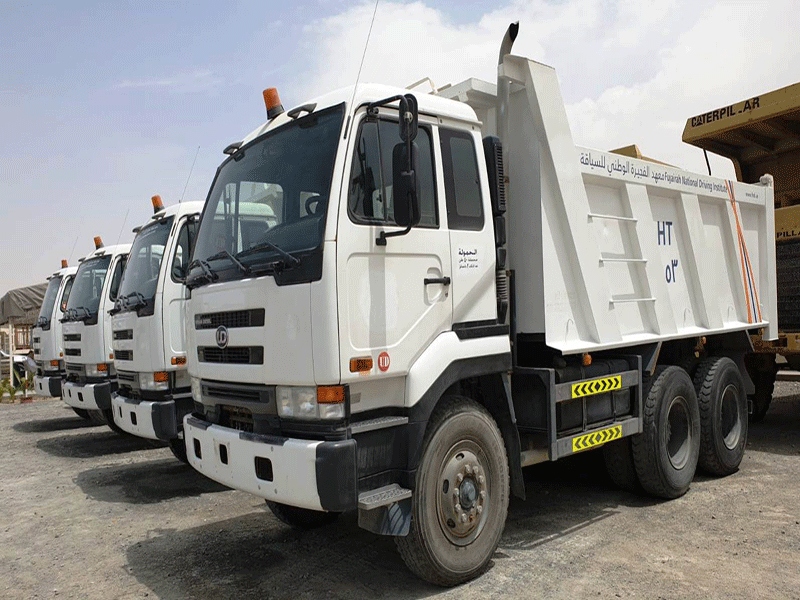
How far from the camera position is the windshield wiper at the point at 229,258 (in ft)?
12.7

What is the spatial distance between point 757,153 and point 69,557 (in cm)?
866

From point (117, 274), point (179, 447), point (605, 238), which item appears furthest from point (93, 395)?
point (605, 238)

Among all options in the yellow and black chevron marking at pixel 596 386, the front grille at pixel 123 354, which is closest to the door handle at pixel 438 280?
the yellow and black chevron marking at pixel 596 386

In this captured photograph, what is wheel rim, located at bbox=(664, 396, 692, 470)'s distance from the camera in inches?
231

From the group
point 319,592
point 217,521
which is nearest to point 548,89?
point 319,592

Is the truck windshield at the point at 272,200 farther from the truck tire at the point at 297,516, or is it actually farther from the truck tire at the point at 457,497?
the truck tire at the point at 297,516

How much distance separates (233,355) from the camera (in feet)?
13.3

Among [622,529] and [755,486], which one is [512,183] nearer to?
[622,529]

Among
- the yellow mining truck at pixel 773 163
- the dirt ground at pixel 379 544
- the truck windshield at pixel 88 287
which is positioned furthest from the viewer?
the truck windshield at pixel 88 287

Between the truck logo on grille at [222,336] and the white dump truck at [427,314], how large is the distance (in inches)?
0.8

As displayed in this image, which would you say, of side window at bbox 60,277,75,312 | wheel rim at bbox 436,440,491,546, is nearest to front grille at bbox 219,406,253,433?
wheel rim at bbox 436,440,491,546

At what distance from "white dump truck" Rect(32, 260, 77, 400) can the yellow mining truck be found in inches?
389

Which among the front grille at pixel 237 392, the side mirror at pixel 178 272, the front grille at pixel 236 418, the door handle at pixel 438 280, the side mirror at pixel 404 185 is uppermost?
the side mirror at pixel 178 272

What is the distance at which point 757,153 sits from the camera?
28.1 ft
